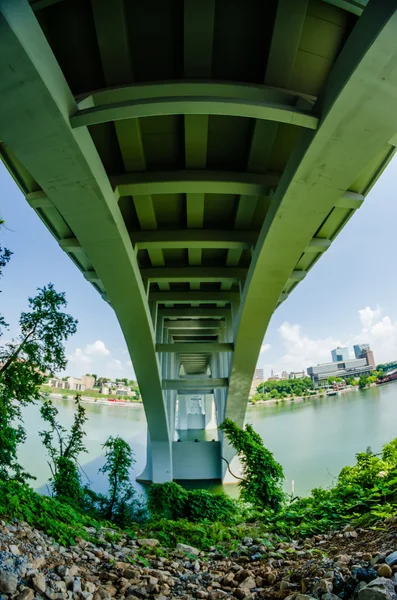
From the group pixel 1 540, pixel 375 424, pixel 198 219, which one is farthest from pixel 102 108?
pixel 375 424

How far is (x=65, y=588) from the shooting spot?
7.45 ft

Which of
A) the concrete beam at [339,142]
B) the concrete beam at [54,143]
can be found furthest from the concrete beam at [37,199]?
the concrete beam at [339,142]

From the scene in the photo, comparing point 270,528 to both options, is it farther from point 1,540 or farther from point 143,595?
point 1,540

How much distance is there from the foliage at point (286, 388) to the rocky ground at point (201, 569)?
5055cm

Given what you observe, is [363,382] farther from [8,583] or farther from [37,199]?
[8,583]

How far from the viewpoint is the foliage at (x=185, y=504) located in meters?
8.18

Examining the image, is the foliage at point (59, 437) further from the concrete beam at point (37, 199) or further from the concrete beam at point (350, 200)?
the concrete beam at point (350, 200)

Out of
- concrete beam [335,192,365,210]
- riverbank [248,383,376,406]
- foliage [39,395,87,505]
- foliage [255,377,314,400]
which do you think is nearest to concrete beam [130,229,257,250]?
concrete beam [335,192,365,210]

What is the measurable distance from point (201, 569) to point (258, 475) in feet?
19.3

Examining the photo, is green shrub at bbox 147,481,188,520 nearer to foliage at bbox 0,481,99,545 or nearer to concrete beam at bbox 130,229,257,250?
foliage at bbox 0,481,99,545

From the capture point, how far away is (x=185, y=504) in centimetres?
864

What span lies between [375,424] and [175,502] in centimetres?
1682

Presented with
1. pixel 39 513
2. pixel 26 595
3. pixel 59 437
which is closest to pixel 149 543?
pixel 39 513

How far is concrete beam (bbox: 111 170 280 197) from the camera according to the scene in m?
4.98
